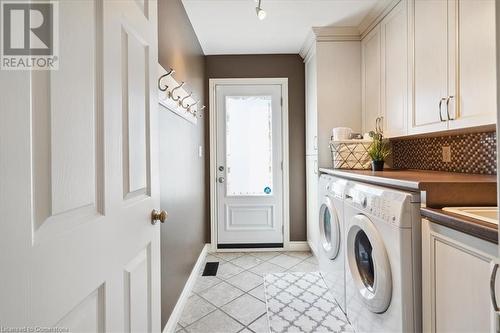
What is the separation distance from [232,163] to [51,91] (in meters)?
2.69

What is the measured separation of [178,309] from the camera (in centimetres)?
183

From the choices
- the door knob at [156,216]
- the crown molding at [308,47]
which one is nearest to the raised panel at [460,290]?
the door knob at [156,216]

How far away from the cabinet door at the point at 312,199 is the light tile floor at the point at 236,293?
0.25m

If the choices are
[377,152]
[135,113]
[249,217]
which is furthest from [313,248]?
[135,113]

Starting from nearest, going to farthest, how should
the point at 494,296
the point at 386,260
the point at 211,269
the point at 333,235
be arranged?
the point at 494,296 → the point at 386,260 → the point at 333,235 → the point at 211,269

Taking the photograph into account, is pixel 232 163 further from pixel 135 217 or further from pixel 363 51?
pixel 135 217

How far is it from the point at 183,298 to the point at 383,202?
1.63 metres

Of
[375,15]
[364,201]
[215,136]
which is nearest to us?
[364,201]

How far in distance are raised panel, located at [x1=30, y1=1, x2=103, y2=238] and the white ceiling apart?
182 cm

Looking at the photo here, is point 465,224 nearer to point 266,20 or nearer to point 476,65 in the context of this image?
point 476,65

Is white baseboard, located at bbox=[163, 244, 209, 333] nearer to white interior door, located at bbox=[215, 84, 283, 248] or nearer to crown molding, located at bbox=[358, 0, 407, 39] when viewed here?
white interior door, located at bbox=[215, 84, 283, 248]

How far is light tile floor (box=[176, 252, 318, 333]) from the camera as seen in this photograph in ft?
5.83

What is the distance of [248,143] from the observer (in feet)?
10.4

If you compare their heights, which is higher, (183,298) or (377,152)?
(377,152)
